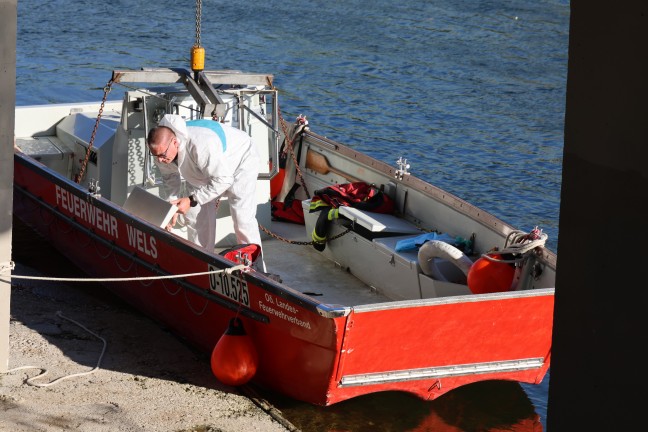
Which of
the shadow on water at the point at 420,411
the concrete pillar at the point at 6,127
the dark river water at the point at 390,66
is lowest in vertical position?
the shadow on water at the point at 420,411

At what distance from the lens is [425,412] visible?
25.0ft

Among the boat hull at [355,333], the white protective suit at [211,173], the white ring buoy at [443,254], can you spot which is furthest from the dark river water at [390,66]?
the boat hull at [355,333]

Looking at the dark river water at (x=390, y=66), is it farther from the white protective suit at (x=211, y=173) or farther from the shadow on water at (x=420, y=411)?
the white protective suit at (x=211, y=173)

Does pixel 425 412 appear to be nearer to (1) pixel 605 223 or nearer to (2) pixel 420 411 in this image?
(2) pixel 420 411

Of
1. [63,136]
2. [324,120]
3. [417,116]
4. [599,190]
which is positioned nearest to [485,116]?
[417,116]

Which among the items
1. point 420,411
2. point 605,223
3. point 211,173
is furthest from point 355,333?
point 605,223

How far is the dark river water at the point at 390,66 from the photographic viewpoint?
15.8 m

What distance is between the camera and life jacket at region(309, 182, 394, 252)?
8938 millimetres

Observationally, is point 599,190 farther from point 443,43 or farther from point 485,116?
point 443,43

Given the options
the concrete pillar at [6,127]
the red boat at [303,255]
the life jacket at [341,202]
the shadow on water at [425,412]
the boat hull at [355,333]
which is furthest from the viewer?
the life jacket at [341,202]

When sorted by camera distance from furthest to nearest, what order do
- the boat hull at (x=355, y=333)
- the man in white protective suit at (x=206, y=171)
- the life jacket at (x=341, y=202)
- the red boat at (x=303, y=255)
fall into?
the life jacket at (x=341, y=202)
the man in white protective suit at (x=206, y=171)
the red boat at (x=303, y=255)
the boat hull at (x=355, y=333)

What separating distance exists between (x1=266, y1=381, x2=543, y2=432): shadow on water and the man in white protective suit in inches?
51.6

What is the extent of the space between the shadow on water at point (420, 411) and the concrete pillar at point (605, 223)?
4.83m

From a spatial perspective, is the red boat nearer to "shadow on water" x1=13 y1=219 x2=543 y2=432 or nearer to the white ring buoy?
the white ring buoy
